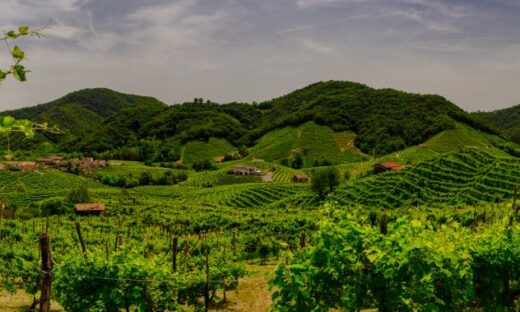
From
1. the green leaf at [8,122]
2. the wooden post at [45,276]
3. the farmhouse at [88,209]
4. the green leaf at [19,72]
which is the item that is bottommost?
the farmhouse at [88,209]

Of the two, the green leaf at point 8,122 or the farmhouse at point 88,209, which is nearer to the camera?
the green leaf at point 8,122

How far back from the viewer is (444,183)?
55688mm

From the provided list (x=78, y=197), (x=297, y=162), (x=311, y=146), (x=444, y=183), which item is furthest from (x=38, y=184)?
(x=444, y=183)

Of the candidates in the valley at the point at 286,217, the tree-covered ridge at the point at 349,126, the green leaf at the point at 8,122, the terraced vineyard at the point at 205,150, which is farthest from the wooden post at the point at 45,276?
the terraced vineyard at the point at 205,150

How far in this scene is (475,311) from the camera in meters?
10.1

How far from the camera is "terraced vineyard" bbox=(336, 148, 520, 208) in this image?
2056 inches

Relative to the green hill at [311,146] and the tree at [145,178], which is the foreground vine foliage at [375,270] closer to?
the tree at [145,178]

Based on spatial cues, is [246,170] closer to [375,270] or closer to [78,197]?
[78,197]

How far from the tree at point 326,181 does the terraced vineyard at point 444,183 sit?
484cm

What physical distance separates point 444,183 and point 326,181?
59.0 ft

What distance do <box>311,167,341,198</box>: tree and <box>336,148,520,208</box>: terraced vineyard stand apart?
15.9 feet

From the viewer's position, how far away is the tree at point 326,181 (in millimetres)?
66938

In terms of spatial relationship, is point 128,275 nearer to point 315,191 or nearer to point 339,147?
point 315,191

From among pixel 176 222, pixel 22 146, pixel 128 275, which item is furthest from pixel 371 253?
pixel 22 146
